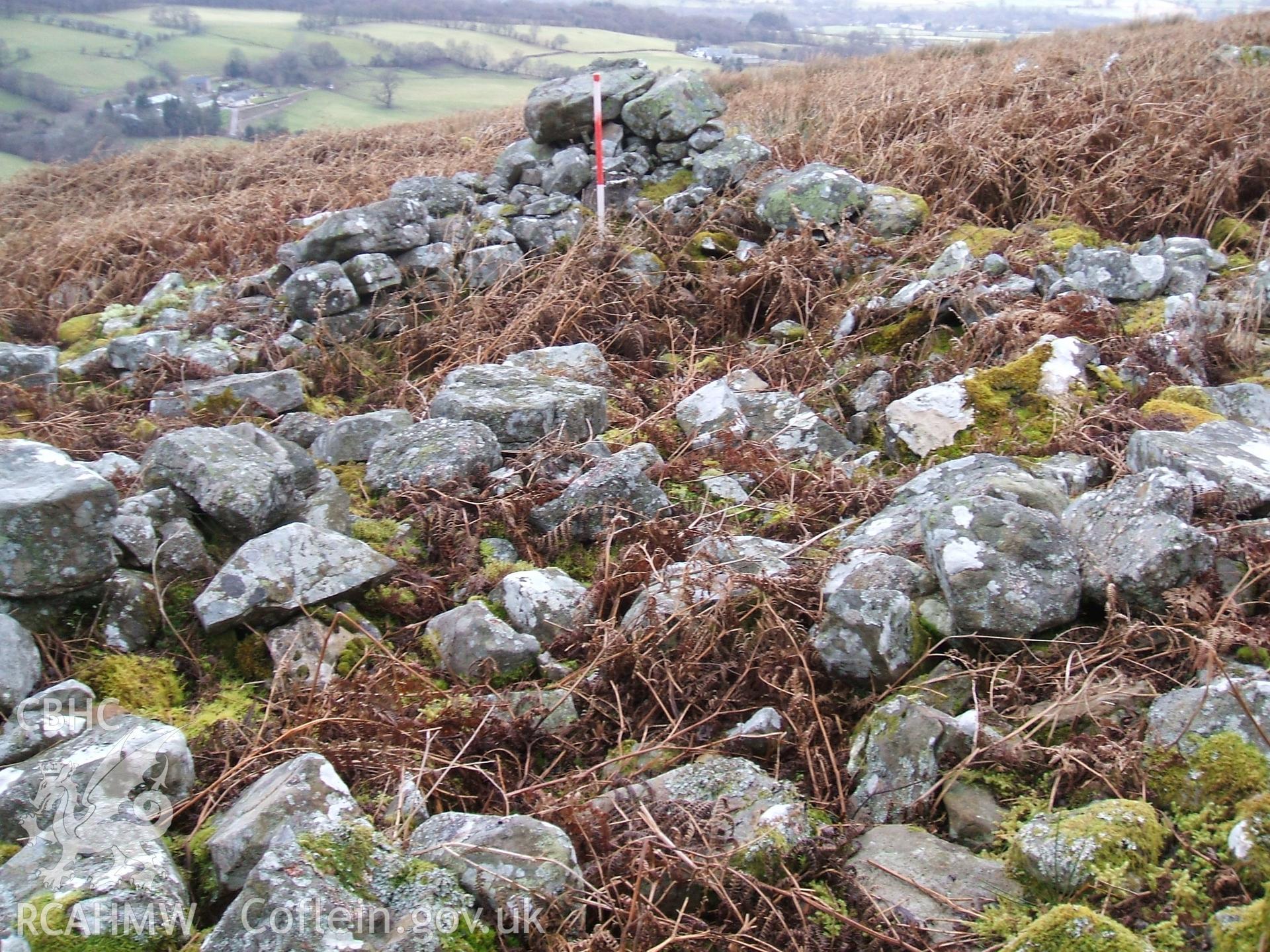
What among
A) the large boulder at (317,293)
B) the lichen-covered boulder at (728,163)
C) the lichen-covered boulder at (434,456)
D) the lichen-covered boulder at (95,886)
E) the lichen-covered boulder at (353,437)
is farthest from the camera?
the lichen-covered boulder at (728,163)

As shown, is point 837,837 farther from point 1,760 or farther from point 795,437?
point 795,437

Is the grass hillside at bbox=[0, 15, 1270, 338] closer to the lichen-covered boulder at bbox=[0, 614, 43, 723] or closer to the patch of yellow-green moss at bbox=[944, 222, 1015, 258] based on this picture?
the patch of yellow-green moss at bbox=[944, 222, 1015, 258]

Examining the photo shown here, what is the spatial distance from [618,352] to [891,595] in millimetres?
3563

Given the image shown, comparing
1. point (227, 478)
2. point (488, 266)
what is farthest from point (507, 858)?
point (488, 266)

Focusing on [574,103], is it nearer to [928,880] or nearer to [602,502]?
[602,502]

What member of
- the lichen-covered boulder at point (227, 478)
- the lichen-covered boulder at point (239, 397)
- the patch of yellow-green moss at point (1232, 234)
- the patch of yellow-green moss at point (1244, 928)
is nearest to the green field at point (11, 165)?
the lichen-covered boulder at point (239, 397)

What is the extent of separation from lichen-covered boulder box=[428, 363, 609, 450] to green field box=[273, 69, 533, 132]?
11292 mm

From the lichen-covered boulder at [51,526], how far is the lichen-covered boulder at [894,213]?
528cm

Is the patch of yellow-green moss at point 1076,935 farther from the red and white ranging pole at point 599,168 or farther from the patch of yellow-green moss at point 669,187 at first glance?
the patch of yellow-green moss at point 669,187

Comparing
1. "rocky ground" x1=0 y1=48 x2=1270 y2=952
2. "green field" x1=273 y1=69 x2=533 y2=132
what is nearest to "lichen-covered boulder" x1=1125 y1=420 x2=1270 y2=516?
"rocky ground" x1=0 y1=48 x2=1270 y2=952

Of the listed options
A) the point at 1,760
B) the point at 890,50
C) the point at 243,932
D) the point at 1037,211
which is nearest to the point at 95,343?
the point at 1,760

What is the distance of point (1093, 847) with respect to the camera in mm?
2193

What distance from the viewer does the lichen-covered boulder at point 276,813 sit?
2.25 meters

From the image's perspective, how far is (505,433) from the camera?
4652 millimetres
